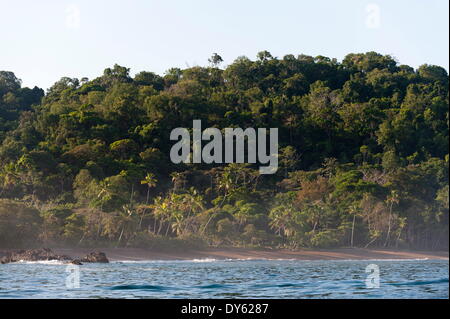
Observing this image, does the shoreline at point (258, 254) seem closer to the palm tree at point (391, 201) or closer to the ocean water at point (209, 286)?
the palm tree at point (391, 201)

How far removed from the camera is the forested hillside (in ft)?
235

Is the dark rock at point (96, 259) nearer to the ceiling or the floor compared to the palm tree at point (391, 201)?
nearer to the floor

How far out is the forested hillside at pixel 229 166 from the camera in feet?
235

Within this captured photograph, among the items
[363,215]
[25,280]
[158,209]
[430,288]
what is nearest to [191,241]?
[158,209]

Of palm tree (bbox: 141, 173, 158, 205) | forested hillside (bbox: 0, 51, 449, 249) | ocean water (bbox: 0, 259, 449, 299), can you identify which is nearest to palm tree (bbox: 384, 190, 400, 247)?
forested hillside (bbox: 0, 51, 449, 249)

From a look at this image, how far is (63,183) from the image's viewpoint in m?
81.4

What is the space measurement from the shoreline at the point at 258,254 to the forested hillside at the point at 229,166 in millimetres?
1367

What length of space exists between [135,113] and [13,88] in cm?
2976

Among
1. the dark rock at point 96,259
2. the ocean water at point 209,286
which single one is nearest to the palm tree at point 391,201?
the dark rock at point 96,259

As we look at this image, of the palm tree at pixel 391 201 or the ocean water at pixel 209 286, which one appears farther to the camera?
the palm tree at pixel 391 201

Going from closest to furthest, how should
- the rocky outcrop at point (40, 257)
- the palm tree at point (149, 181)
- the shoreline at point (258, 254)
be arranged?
the rocky outcrop at point (40, 257), the shoreline at point (258, 254), the palm tree at point (149, 181)

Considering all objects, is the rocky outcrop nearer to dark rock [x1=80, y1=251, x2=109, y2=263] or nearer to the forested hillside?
dark rock [x1=80, y1=251, x2=109, y2=263]
